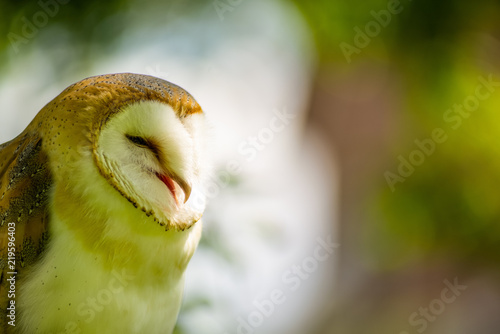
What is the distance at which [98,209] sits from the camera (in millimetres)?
1497

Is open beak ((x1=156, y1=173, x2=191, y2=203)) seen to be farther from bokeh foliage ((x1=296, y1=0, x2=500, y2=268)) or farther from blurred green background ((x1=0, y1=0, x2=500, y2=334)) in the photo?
bokeh foliage ((x1=296, y1=0, x2=500, y2=268))

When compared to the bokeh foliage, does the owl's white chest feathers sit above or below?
below

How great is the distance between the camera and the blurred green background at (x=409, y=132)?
2.41m

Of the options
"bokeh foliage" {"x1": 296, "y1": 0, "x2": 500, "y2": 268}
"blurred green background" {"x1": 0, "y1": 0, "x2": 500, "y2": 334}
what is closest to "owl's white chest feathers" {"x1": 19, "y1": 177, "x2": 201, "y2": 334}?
"blurred green background" {"x1": 0, "y1": 0, "x2": 500, "y2": 334}

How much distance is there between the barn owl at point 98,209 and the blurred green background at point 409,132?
1012mm

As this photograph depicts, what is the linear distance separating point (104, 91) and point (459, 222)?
1.69 meters

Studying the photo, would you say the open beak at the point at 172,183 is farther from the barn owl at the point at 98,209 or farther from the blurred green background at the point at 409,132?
the blurred green background at the point at 409,132

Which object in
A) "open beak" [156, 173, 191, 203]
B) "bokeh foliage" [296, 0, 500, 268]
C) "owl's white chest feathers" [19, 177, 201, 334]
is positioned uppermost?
"bokeh foliage" [296, 0, 500, 268]

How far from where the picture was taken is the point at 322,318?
7.02 feet

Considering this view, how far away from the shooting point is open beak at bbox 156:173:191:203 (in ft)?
5.04

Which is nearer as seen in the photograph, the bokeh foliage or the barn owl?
the barn owl

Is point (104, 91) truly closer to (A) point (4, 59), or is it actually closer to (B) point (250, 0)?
(A) point (4, 59)

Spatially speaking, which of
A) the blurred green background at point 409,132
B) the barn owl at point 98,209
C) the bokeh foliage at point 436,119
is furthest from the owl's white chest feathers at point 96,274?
the bokeh foliage at point 436,119

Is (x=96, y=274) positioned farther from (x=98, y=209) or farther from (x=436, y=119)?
(x=436, y=119)
